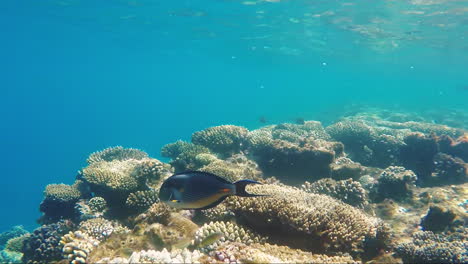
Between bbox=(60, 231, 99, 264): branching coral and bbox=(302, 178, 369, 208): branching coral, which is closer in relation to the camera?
bbox=(60, 231, 99, 264): branching coral

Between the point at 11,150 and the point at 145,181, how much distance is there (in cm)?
16063

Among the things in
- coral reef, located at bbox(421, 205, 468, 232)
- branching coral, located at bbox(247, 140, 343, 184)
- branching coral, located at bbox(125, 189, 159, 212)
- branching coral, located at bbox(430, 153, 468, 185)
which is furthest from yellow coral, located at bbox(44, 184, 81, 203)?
branching coral, located at bbox(430, 153, 468, 185)

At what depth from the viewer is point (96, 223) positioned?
5.79 metres

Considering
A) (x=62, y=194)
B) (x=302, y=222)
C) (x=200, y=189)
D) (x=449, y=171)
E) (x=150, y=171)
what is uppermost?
(x=150, y=171)

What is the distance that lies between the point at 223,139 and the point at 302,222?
6.80m

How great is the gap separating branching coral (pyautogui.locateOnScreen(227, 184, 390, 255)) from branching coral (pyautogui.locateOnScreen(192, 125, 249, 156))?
6.03 metres

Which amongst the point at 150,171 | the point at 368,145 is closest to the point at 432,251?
the point at 150,171

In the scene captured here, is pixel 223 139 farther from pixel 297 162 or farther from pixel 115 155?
pixel 115 155

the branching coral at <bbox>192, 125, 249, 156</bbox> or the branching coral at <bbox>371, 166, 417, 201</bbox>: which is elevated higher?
the branching coral at <bbox>192, 125, 249, 156</bbox>

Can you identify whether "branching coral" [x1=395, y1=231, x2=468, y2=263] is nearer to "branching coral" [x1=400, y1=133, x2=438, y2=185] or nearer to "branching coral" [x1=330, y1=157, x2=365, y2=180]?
"branching coral" [x1=330, y1=157, x2=365, y2=180]

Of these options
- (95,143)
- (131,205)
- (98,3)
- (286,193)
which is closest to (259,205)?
(286,193)

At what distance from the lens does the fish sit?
8.96 ft

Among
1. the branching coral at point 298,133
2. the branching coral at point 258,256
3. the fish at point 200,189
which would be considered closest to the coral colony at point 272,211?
the branching coral at point 258,256

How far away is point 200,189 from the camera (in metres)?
2.77
